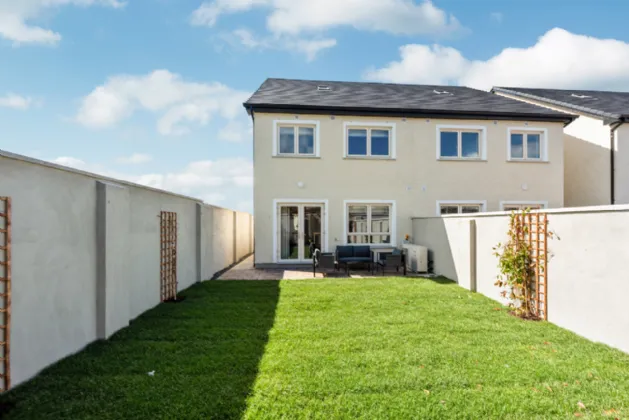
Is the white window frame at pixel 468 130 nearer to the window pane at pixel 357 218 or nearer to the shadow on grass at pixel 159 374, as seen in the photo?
the window pane at pixel 357 218

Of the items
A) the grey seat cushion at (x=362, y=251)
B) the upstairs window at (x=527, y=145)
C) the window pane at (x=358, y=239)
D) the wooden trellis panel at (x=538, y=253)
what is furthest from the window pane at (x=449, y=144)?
the wooden trellis panel at (x=538, y=253)

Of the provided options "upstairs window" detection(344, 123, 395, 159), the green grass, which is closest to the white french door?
"upstairs window" detection(344, 123, 395, 159)

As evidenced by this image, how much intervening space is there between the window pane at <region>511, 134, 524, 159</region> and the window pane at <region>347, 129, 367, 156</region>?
6.18 metres

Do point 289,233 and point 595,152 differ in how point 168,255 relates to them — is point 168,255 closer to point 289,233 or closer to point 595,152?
point 289,233

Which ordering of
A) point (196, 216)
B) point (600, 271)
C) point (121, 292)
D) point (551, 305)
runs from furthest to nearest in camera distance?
point (196, 216)
point (551, 305)
point (121, 292)
point (600, 271)

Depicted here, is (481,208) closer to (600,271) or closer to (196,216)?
(600,271)

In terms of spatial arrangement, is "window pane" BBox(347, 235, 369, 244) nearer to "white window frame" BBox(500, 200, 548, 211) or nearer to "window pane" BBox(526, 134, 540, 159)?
"white window frame" BBox(500, 200, 548, 211)

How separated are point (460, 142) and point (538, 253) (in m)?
8.21

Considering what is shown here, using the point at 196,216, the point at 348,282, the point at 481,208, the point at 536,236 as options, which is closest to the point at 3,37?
the point at 196,216

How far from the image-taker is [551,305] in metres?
5.94

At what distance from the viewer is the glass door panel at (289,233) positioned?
12461 millimetres

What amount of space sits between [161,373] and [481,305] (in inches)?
243

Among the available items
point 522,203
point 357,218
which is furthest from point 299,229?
point 522,203

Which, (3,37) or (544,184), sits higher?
(3,37)
